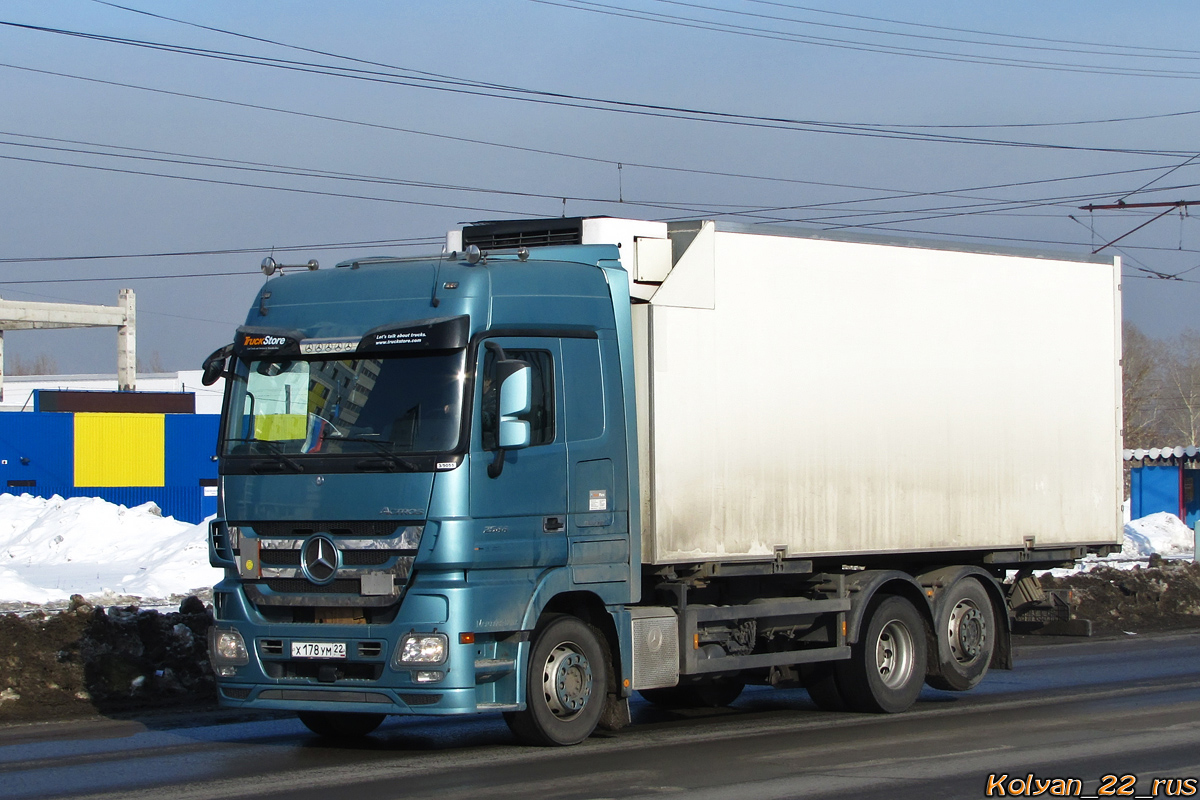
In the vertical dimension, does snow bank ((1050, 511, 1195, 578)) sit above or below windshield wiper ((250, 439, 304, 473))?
below

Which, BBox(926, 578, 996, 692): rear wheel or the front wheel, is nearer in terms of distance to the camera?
the front wheel

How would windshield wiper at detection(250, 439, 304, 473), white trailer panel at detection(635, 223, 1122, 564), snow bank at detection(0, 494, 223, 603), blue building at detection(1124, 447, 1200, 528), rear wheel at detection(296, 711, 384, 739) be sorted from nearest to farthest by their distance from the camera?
windshield wiper at detection(250, 439, 304, 473)
rear wheel at detection(296, 711, 384, 739)
white trailer panel at detection(635, 223, 1122, 564)
snow bank at detection(0, 494, 223, 603)
blue building at detection(1124, 447, 1200, 528)

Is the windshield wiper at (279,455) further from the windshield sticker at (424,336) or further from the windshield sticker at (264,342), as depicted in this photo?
the windshield sticker at (424,336)

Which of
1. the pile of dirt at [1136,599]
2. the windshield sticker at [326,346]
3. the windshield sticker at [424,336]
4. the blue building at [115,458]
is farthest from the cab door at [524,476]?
the blue building at [115,458]

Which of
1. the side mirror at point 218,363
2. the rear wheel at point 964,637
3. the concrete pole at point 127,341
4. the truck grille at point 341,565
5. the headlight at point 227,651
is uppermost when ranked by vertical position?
the concrete pole at point 127,341

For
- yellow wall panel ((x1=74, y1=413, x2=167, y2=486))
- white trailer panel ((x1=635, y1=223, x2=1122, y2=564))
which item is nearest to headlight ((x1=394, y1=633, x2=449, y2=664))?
white trailer panel ((x1=635, y1=223, x2=1122, y2=564))

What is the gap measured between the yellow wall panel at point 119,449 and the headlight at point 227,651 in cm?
4078

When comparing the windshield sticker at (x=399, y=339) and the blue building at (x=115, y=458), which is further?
the blue building at (x=115, y=458)

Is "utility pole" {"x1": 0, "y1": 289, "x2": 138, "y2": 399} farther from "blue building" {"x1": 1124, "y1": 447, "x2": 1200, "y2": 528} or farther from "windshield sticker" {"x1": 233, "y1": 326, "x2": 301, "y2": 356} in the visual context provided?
"windshield sticker" {"x1": 233, "y1": 326, "x2": 301, "y2": 356}

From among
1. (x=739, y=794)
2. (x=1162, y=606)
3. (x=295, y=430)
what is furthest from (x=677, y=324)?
(x=1162, y=606)

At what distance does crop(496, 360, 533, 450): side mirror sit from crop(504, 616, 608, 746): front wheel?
1.34 meters

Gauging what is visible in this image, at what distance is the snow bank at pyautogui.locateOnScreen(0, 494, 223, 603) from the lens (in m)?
23.8

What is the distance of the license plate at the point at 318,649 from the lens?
949 centimetres

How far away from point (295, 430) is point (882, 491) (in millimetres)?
4949
